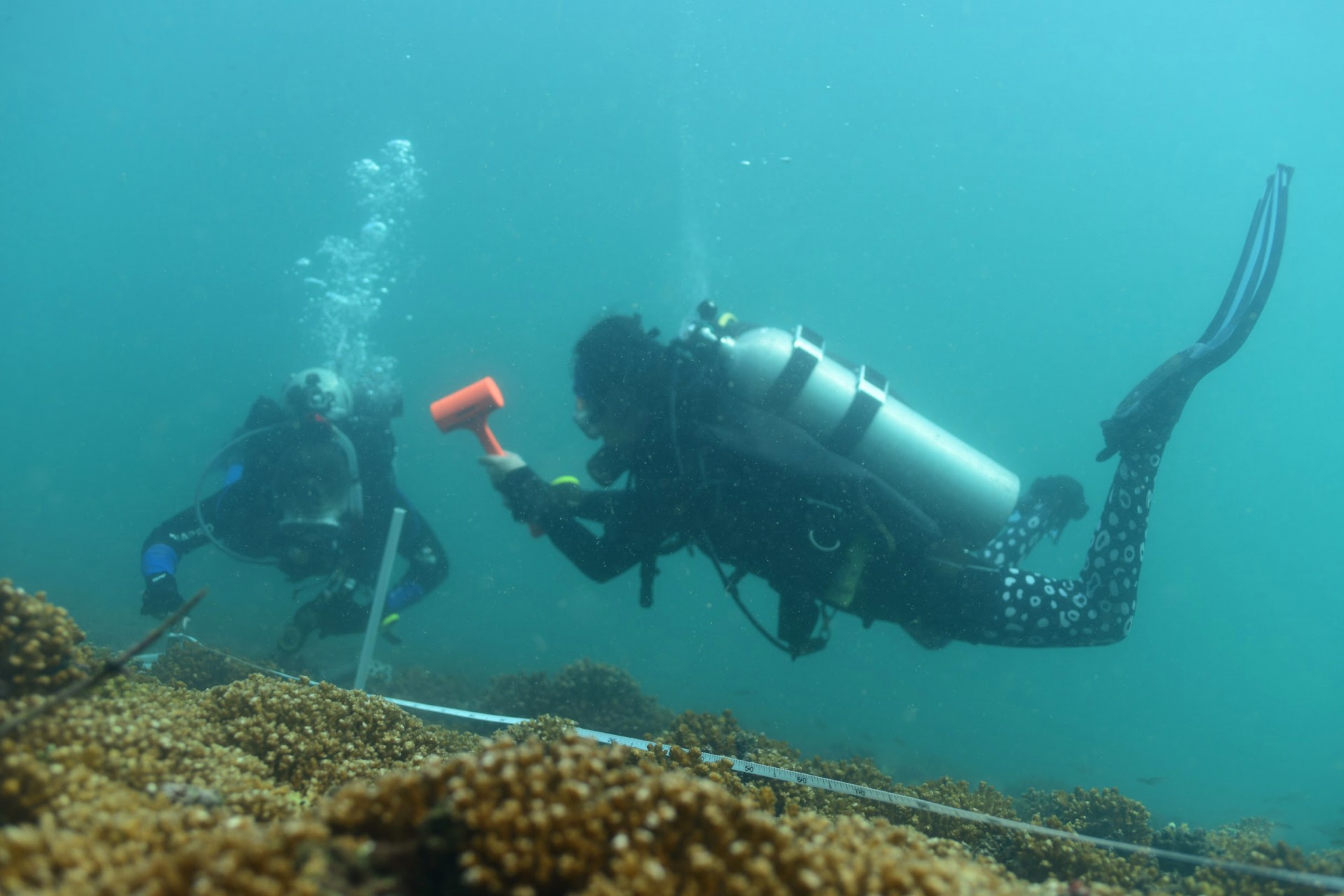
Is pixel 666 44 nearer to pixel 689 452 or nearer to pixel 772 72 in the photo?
pixel 772 72

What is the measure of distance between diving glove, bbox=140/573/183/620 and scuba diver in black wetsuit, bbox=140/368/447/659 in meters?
0.02

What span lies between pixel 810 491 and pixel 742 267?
338ft

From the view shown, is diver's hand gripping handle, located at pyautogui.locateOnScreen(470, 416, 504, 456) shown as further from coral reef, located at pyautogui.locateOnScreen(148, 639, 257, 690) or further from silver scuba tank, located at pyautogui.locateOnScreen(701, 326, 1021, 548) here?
coral reef, located at pyautogui.locateOnScreen(148, 639, 257, 690)

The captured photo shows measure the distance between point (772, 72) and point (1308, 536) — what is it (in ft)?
378

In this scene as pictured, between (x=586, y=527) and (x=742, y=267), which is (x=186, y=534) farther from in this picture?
(x=742, y=267)

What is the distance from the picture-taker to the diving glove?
623cm

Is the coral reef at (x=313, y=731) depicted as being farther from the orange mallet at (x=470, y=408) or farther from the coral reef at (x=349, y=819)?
the orange mallet at (x=470, y=408)

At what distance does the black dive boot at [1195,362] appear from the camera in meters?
6.06

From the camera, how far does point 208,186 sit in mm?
137125

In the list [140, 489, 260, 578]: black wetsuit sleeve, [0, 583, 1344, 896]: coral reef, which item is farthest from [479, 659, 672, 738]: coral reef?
[0, 583, 1344, 896]: coral reef

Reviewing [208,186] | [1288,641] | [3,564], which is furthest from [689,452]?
[208,186]

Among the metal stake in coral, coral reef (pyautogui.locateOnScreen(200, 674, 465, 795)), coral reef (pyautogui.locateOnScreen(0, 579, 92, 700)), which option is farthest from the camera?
the metal stake in coral

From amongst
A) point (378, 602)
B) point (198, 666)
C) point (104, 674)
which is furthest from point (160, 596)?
point (104, 674)

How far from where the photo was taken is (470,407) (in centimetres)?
540
